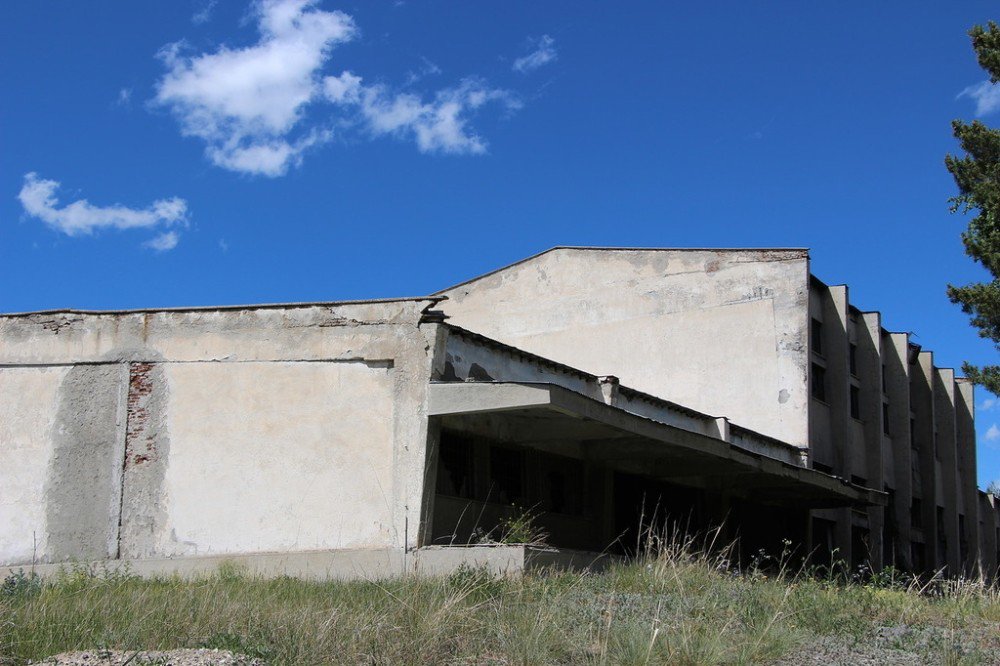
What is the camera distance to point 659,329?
89.2 feet

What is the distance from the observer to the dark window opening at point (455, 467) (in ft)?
51.1

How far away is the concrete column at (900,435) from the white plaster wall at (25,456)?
78.1 feet

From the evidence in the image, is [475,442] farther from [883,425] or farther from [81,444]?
[883,425]

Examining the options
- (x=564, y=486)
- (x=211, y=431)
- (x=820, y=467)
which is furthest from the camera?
(x=820, y=467)

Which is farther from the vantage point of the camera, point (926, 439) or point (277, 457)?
point (926, 439)

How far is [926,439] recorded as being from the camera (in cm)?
3431

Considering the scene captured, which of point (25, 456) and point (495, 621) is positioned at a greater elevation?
point (25, 456)

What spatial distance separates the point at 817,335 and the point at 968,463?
13923 mm

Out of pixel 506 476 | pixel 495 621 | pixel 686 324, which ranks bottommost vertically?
pixel 495 621

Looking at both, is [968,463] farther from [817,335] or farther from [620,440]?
[620,440]

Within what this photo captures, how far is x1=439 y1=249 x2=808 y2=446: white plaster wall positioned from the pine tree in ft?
16.2

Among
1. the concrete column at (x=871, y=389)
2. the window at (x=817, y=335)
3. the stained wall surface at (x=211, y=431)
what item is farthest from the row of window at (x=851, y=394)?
the stained wall surface at (x=211, y=431)

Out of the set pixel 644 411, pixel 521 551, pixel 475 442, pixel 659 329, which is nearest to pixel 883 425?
pixel 659 329

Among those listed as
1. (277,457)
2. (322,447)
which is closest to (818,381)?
(322,447)
